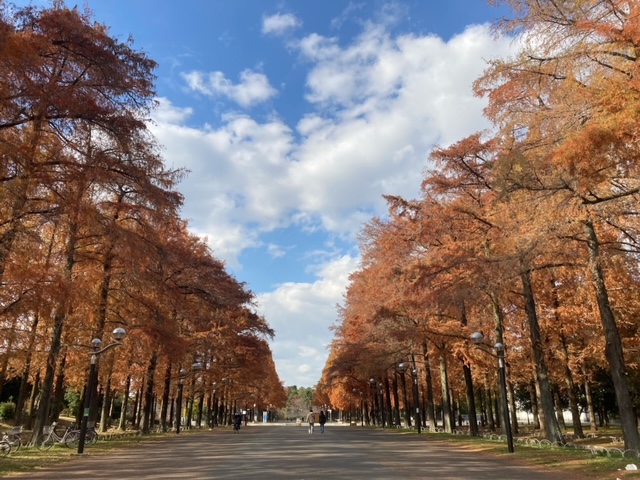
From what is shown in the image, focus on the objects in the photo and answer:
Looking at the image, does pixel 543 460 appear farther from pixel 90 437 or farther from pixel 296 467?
pixel 90 437

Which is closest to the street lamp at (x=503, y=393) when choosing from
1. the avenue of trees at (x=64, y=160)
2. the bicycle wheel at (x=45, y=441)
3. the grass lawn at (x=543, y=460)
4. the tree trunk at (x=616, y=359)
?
the grass lawn at (x=543, y=460)

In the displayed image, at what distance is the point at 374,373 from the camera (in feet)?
121

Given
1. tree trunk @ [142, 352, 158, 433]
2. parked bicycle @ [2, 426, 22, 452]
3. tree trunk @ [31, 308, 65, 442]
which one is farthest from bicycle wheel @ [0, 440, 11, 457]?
tree trunk @ [142, 352, 158, 433]

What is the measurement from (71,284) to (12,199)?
2.73m

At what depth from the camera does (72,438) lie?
18781 mm

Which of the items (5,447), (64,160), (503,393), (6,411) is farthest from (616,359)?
(6,411)

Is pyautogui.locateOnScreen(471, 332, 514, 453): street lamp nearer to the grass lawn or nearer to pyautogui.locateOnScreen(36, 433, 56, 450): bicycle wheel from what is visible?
the grass lawn

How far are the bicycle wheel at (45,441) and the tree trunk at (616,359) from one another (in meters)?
17.6

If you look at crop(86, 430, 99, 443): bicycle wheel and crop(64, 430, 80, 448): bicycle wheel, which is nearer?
crop(64, 430, 80, 448): bicycle wheel

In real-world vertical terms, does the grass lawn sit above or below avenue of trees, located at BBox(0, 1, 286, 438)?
below

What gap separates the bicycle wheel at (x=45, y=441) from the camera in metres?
16.9

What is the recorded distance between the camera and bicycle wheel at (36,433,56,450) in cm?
1692

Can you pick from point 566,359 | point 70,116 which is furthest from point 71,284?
point 566,359

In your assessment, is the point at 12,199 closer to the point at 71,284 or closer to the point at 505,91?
the point at 71,284
